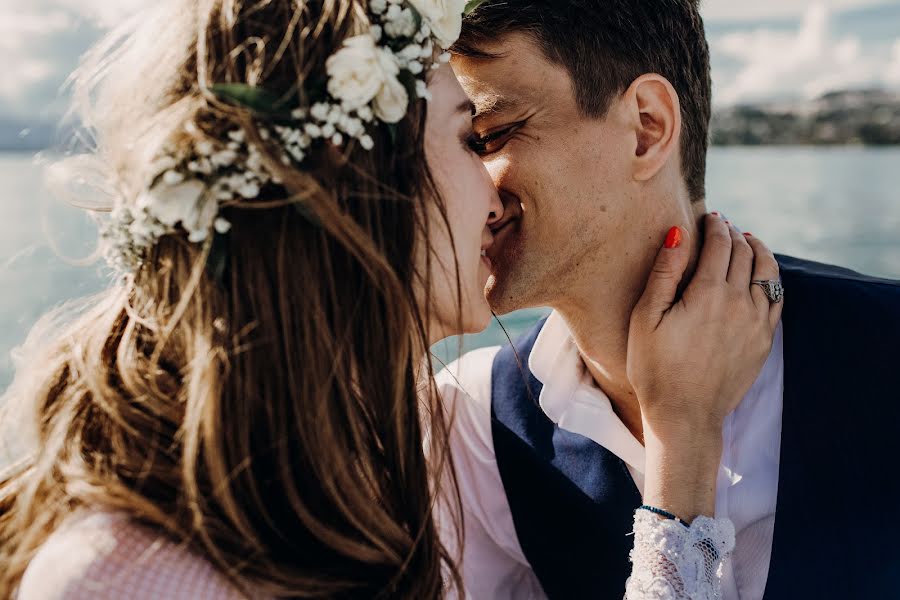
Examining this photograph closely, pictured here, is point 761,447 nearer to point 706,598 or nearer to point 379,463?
point 706,598

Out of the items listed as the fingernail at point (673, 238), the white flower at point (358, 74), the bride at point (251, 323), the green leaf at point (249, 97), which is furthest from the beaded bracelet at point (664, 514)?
the green leaf at point (249, 97)

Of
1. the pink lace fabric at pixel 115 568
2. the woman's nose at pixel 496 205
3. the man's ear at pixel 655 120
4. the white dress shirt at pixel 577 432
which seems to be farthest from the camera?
the man's ear at pixel 655 120

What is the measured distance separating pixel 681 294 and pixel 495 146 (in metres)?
0.67

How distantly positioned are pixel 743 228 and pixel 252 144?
11.5 meters

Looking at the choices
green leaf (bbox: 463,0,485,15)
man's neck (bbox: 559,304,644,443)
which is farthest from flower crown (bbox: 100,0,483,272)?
man's neck (bbox: 559,304,644,443)

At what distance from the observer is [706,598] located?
1.94 m

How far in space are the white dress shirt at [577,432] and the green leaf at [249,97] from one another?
0.78 metres

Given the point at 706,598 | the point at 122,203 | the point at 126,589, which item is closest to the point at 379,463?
the point at 126,589

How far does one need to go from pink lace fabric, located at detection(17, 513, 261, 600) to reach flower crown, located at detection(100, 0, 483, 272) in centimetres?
49

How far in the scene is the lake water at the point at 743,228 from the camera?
2455mm

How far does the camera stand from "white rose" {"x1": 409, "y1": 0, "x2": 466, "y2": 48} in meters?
1.70

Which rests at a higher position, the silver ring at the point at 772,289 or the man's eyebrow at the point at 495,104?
the man's eyebrow at the point at 495,104

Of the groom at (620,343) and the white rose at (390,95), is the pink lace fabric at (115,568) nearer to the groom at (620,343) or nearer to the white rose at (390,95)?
the white rose at (390,95)

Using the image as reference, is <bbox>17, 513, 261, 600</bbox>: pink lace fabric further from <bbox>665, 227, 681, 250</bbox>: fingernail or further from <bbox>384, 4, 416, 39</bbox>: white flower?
<bbox>665, 227, 681, 250</bbox>: fingernail
